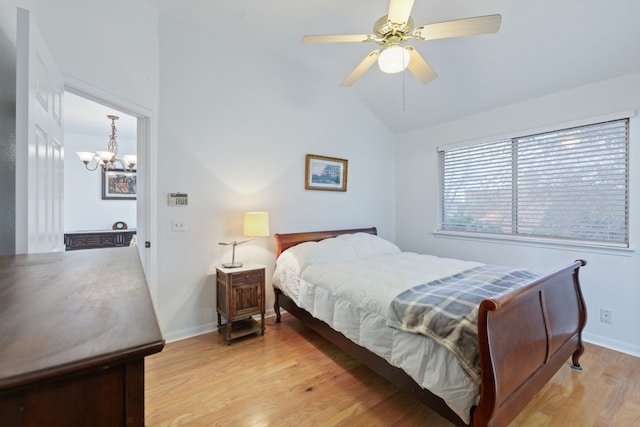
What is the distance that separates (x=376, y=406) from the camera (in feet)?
6.02

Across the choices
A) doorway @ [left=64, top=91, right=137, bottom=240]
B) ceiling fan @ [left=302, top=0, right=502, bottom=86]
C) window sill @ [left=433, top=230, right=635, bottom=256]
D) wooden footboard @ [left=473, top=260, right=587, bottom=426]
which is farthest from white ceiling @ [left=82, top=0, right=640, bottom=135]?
doorway @ [left=64, top=91, right=137, bottom=240]

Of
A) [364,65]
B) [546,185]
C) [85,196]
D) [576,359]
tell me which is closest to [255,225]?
[364,65]

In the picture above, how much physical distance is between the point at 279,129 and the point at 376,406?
2.76 m

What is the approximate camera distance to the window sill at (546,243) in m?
2.53

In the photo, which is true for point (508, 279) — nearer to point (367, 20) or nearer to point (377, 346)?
point (377, 346)

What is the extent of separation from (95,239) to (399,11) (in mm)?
5143

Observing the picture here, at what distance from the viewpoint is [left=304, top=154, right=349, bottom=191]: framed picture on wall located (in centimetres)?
351

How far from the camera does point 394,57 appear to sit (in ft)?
5.97

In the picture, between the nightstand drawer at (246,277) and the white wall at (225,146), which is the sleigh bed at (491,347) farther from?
the white wall at (225,146)

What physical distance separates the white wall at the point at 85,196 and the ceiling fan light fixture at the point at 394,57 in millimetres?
4812

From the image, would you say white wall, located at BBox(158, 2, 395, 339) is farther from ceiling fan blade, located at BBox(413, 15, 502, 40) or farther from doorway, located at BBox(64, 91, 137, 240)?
doorway, located at BBox(64, 91, 137, 240)

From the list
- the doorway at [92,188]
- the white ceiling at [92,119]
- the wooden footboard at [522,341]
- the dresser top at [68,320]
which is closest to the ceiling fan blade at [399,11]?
the wooden footboard at [522,341]

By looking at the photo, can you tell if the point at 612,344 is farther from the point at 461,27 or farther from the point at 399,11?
the point at 399,11

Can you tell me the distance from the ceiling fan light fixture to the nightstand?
2.04m
